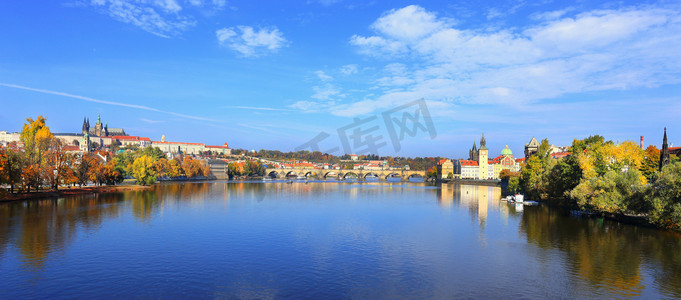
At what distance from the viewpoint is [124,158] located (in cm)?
10000

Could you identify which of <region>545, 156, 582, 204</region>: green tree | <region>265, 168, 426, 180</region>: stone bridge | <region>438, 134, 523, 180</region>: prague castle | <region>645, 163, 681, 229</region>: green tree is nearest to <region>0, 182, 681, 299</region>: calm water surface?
<region>645, 163, 681, 229</region>: green tree

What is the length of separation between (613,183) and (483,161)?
11477cm

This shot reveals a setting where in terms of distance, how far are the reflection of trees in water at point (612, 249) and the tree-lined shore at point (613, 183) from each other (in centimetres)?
151

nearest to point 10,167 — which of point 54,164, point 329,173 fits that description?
point 54,164

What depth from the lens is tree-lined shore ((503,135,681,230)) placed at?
29.5 m

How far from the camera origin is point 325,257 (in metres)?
22.4

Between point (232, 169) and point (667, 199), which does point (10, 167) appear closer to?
point (667, 199)

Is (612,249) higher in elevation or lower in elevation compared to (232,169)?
lower

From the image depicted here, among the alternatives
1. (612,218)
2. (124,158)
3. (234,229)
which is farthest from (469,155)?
(234,229)

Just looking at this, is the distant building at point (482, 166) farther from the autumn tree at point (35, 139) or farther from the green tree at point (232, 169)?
the autumn tree at point (35, 139)

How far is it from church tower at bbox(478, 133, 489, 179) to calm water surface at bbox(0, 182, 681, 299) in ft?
366

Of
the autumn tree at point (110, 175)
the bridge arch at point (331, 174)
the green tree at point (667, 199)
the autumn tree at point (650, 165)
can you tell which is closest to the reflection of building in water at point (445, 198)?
the autumn tree at point (650, 165)

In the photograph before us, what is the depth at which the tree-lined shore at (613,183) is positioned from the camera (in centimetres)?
2950

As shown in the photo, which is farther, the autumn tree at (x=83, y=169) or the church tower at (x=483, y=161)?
the church tower at (x=483, y=161)
